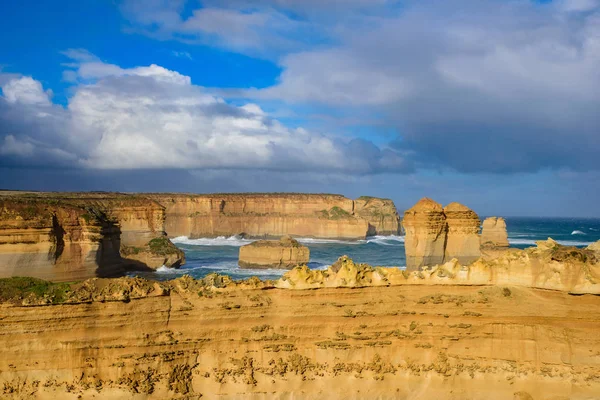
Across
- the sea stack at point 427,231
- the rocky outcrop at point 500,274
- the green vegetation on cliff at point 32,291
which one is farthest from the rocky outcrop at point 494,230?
the green vegetation on cliff at point 32,291

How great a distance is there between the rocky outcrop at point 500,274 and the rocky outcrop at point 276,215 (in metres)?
81.9

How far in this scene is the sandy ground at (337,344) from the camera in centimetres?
1028

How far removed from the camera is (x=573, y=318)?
432 inches

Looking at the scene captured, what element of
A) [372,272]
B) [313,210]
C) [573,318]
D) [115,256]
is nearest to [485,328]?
[573,318]

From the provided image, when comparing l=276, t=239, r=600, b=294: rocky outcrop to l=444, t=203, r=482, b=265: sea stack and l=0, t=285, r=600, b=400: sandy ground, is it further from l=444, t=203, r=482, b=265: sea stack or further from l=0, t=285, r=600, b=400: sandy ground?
l=444, t=203, r=482, b=265: sea stack

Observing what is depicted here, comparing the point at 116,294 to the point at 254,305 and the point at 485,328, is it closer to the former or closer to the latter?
the point at 254,305

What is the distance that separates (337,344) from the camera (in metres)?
11.2

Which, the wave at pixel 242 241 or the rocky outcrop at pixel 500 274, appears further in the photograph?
the wave at pixel 242 241

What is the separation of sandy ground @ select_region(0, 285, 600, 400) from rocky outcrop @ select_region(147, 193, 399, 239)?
82.2 metres

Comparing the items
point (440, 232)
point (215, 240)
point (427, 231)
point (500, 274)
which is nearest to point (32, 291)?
point (500, 274)

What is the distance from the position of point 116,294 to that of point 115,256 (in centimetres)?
2119

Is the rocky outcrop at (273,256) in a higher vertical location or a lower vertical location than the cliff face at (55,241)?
lower

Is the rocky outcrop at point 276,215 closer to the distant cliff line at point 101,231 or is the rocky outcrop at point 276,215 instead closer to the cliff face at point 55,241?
the distant cliff line at point 101,231

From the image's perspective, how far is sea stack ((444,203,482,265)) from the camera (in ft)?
82.8
